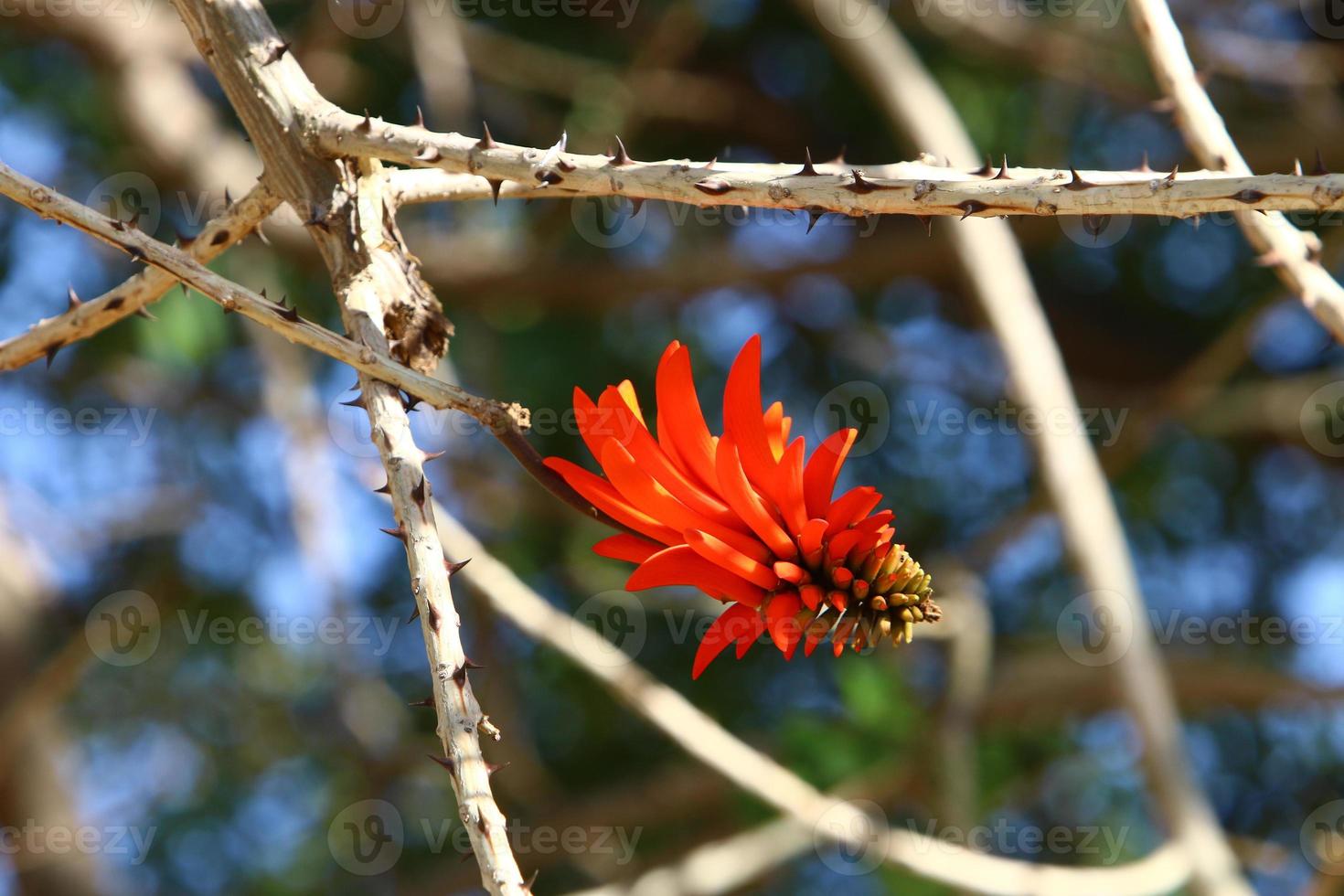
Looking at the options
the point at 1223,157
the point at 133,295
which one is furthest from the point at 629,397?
the point at 1223,157

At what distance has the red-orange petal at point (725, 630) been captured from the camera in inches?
37.8

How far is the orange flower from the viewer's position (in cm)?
91

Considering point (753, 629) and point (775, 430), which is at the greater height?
point (775, 430)

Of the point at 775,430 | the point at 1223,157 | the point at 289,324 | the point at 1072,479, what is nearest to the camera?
the point at 289,324

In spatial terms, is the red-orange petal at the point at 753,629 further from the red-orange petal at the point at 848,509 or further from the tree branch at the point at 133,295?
the tree branch at the point at 133,295

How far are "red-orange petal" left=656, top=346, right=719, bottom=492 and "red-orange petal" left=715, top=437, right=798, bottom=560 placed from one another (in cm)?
1

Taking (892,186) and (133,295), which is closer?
(892,186)

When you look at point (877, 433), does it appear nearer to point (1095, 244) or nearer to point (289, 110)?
point (1095, 244)

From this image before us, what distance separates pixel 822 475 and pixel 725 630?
0.15 metres

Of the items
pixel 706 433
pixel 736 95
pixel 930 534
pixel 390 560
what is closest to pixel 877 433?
pixel 930 534

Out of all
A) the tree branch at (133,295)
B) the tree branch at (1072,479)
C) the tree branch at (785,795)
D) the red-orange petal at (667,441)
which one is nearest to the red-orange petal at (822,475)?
the red-orange petal at (667,441)

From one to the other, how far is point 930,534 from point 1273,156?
1450mm

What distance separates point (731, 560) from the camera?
0.91 metres

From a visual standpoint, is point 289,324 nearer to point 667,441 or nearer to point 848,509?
point 667,441
